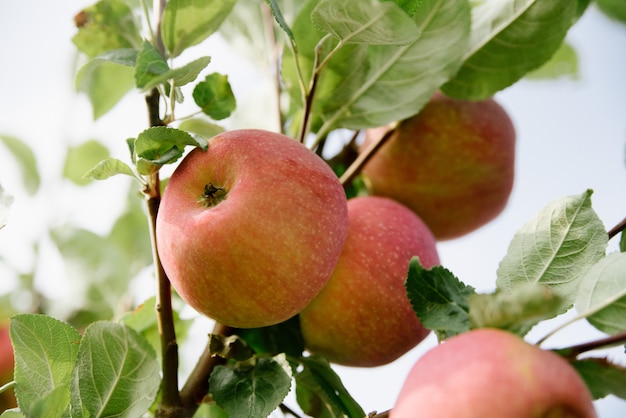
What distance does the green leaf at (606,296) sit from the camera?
515 mm

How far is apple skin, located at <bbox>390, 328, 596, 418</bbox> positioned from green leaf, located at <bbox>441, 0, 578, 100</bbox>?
1.54 ft

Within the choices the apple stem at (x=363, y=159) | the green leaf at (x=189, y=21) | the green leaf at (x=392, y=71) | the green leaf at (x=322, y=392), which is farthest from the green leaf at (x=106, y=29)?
the green leaf at (x=322, y=392)

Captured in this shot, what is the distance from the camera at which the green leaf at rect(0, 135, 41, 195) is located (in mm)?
1153

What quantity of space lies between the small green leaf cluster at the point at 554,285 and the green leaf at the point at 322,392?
166 millimetres

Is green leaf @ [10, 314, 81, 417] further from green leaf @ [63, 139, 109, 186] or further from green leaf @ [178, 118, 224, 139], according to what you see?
green leaf @ [63, 139, 109, 186]

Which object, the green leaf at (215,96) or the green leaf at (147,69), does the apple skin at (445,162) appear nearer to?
the green leaf at (215,96)

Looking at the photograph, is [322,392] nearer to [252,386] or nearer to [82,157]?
[252,386]

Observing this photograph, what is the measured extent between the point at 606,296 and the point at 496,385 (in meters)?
0.16

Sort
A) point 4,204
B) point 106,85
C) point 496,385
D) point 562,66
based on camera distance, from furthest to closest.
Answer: point 562,66 → point 106,85 → point 4,204 → point 496,385

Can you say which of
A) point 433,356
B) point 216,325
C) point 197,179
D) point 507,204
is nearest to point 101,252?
point 216,325

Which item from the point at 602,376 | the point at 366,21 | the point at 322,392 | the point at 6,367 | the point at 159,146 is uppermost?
the point at 366,21

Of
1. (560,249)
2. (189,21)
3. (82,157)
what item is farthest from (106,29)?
(560,249)

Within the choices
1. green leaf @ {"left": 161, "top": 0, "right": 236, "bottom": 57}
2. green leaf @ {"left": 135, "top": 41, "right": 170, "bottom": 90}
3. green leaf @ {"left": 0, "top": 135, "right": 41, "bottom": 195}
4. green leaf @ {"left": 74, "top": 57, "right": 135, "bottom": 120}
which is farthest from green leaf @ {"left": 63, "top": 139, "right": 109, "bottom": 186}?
green leaf @ {"left": 135, "top": 41, "right": 170, "bottom": 90}

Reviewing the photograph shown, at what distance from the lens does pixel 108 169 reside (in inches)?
25.1
